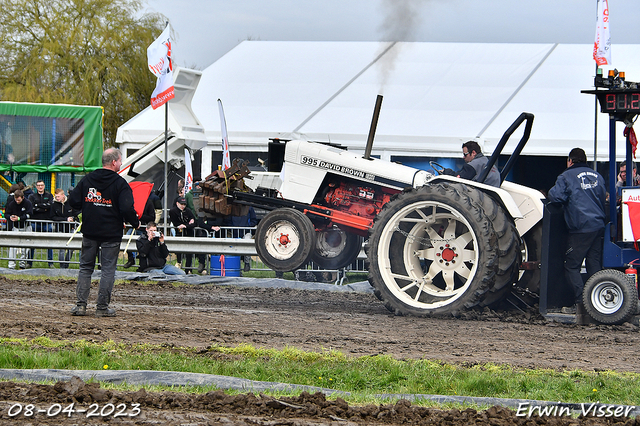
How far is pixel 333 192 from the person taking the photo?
34.4 feet

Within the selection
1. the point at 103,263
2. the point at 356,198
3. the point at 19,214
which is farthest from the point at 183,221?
the point at 103,263

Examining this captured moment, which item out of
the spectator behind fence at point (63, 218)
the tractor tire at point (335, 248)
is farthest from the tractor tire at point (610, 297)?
the spectator behind fence at point (63, 218)

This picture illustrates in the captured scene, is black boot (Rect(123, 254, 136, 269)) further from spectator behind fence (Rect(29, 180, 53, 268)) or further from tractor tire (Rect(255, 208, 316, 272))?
tractor tire (Rect(255, 208, 316, 272))

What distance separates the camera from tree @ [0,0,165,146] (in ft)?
104

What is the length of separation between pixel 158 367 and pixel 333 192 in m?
5.17

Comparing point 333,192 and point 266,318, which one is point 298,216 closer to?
point 333,192

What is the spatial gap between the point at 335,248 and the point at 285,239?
2.69 ft

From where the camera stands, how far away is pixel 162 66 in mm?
14555

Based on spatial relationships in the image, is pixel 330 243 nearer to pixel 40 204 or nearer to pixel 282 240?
pixel 282 240

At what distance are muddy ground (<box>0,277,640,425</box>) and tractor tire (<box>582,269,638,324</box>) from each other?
0.14m

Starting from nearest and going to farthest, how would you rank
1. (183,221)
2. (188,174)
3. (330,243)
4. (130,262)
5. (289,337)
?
(289,337)
(330,243)
(130,262)
(183,221)
(188,174)

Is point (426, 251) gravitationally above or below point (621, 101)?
below

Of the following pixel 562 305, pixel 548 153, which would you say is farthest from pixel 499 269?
pixel 548 153

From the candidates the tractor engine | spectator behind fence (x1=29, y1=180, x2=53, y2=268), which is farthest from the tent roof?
the tractor engine
